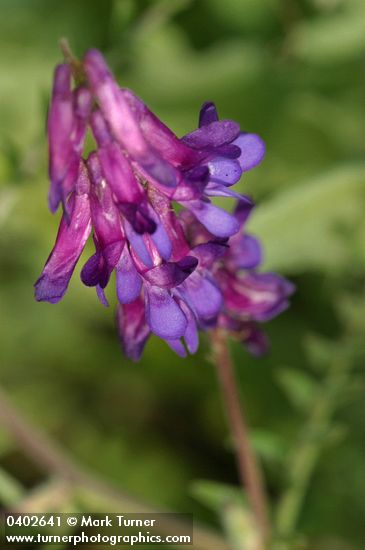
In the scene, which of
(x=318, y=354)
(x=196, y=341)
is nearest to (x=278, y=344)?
(x=318, y=354)

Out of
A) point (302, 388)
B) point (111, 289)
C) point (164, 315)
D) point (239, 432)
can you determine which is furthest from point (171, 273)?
point (111, 289)

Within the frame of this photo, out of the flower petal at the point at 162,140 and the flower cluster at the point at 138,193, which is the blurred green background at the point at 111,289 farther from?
the flower petal at the point at 162,140

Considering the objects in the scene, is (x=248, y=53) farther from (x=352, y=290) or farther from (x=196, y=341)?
(x=196, y=341)

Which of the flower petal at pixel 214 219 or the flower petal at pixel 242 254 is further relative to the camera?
the flower petal at pixel 242 254

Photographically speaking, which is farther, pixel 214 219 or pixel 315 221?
pixel 315 221

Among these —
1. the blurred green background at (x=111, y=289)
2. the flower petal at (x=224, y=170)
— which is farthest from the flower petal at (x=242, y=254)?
the blurred green background at (x=111, y=289)

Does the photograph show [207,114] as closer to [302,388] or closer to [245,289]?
[245,289]
